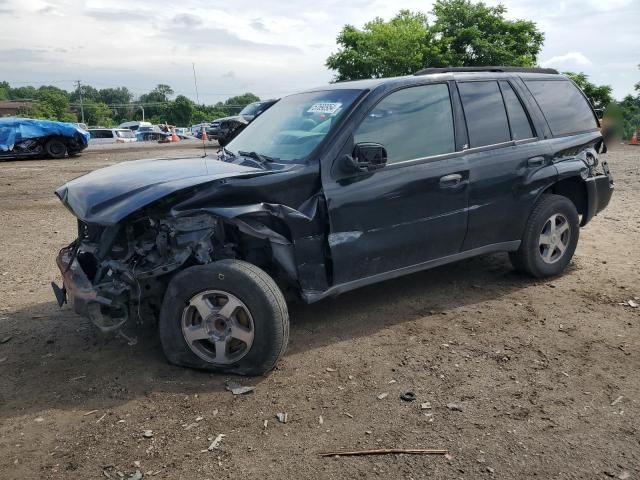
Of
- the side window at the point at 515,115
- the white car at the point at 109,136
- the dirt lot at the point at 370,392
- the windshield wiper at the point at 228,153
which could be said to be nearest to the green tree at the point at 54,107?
the white car at the point at 109,136

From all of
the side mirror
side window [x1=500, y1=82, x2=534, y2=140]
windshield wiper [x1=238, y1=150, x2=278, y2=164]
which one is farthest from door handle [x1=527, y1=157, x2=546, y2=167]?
windshield wiper [x1=238, y1=150, x2=278, y2=164]

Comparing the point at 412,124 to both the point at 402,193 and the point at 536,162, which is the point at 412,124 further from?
the point at 536,162

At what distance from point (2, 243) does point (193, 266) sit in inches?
187

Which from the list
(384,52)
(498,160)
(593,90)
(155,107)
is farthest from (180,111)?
(498,160)

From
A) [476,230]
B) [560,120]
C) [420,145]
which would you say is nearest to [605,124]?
[560,120]

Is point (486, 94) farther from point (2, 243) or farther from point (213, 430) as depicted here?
point (2, 243)

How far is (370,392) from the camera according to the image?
135 inches

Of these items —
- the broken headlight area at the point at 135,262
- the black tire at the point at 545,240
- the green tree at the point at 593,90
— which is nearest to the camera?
the broken headlight area at the point at 135,262

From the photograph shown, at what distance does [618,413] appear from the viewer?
315cm

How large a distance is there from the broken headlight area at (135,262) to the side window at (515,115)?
277 centimetres

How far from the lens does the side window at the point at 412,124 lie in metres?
4.20

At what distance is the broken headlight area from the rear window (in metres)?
3.27

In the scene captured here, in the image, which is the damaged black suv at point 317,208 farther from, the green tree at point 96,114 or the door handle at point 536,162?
the green tree at point 96,114

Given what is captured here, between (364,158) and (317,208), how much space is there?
1.57 feet
